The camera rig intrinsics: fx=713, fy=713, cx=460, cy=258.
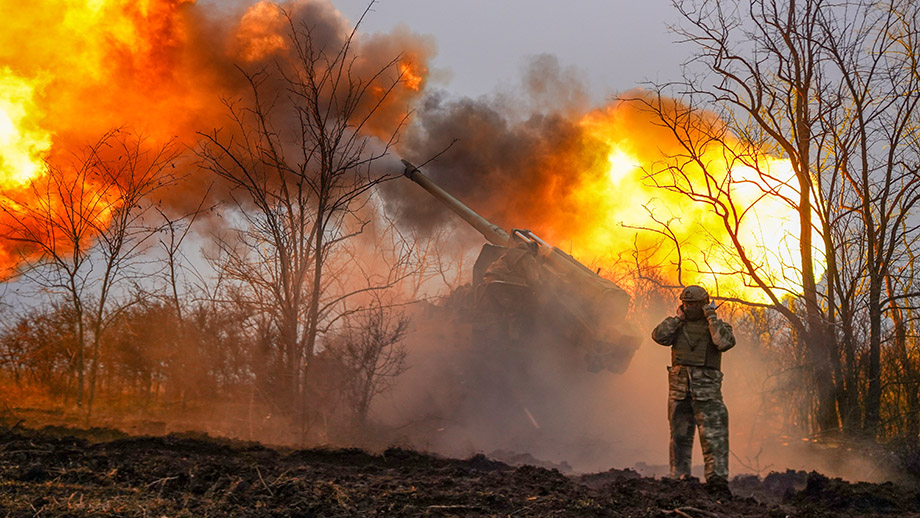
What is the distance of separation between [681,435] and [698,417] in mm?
340

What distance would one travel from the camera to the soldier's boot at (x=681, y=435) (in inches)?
353

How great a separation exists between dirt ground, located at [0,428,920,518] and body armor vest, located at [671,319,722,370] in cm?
183

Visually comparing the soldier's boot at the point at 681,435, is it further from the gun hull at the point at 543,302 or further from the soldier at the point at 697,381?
the gun hull at the point at 543,302

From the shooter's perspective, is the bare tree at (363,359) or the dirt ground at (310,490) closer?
the dirt ground at (310,490)

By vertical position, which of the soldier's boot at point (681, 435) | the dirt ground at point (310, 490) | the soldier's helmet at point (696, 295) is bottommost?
the dirt ground at point (310, 490)

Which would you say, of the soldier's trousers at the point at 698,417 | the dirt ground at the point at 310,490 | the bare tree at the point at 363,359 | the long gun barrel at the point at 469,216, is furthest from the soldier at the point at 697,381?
the long gun barrel at the point at 469,216

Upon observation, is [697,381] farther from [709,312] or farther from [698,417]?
[709,312]

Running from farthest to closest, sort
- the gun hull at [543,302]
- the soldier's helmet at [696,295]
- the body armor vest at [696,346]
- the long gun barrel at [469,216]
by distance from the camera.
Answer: the long gun barrel at [469,216]
the gun hull at [543,302]
the soldier's helmet at [696,295]
the body armor vest at [696,346]

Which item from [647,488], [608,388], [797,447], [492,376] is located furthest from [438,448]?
[647,488]

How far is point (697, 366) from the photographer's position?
9.05m

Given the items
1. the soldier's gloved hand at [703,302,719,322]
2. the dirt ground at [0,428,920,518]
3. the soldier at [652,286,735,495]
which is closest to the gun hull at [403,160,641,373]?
the soldier at [652,286,735,495]

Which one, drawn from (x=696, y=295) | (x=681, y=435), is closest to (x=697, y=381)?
(x=681, y=435)

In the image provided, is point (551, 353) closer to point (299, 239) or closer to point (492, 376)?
point (492, 376)

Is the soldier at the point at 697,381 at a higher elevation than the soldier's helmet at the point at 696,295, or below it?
below
